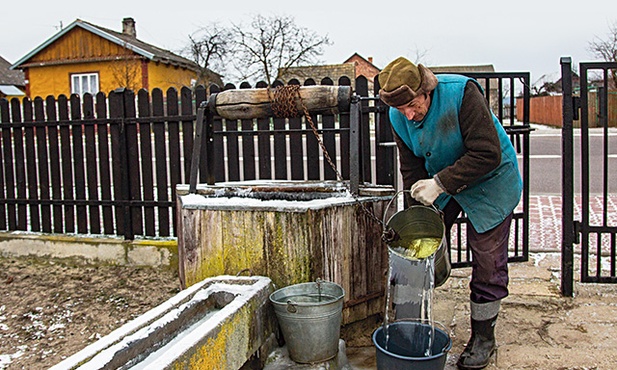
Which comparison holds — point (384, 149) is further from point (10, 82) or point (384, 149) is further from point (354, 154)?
point (10, 82)

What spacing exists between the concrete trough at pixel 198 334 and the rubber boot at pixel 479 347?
3.50 feet

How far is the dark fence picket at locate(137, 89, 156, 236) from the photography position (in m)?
5.76

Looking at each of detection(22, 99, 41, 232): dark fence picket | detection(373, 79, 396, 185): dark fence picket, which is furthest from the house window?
detection(373, 79, 396, 185): dark fence picket

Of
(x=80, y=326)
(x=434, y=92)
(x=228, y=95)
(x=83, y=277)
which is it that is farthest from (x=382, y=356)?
(x=83, y=277)

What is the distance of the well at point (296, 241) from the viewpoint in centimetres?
324

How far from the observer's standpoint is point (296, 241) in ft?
10.6

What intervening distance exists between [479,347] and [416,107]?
54.3 inches

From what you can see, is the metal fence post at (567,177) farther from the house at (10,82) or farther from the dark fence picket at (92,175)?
the house at (10,82)

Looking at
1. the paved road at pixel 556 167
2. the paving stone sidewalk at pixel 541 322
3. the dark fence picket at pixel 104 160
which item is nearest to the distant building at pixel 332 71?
the paved road at pixel 556 167

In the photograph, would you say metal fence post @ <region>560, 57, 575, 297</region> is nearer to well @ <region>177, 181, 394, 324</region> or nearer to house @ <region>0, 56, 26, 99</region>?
well @ <region>177, 181, 394, 324</region>

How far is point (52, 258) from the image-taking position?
20.3ft

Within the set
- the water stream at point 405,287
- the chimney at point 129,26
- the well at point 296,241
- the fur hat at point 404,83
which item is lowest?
the water stream at point 405,287

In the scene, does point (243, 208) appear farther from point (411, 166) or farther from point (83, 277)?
point (83, 277)

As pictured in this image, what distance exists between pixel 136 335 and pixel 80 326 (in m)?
2.17
